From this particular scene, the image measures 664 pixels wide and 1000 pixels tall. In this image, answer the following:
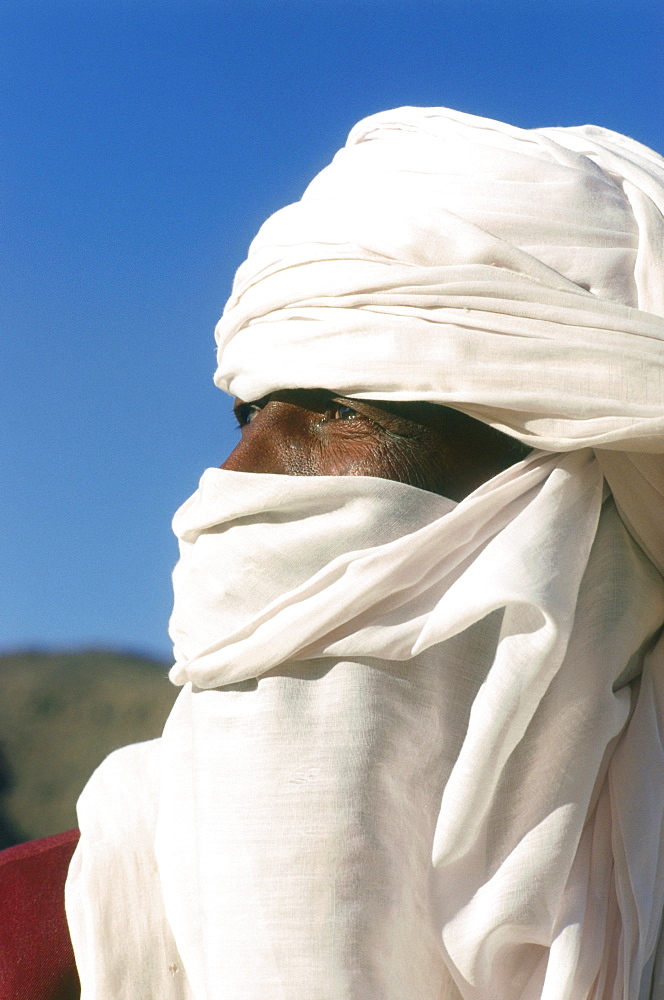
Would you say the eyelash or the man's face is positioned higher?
the eyelash

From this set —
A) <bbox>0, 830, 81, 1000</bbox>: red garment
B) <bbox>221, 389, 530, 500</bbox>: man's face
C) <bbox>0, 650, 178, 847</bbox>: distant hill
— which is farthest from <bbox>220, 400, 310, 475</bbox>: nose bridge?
<bbox>0, 650, 178, 847</bbox>: distant hill

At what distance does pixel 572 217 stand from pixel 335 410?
0.51 meters

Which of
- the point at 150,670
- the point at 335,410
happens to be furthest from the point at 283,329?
the point at 150,670

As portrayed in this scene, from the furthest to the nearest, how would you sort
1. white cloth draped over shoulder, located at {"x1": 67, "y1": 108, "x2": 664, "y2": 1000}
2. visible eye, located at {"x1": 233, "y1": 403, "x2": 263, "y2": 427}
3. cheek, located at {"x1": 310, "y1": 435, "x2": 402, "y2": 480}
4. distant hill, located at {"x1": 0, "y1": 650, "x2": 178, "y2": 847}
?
1. distant hill, located at {"x1": 0, "y1": 650, "x2": 178, "y2": 847}
2. visible eye, located at {"x1": 233, "y1": 403, "x2": 263, "y2": 427}
3. cheek, located at {"x1": 310, "y1": 435, "x2": 402, "y2": 480}
4. white cloth draped over shoulder, located at {"x1": 67, "y1": 108, "x2": 664, "y2": 1000}

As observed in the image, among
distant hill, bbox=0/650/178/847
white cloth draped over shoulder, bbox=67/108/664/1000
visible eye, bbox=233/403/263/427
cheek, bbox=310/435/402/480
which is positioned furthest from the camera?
distant hill, bbox=0/650/178/847

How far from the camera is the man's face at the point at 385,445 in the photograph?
191cm

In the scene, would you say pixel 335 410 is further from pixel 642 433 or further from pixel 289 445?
pixel 642 433

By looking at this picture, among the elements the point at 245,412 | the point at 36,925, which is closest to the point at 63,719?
the point at 36,925

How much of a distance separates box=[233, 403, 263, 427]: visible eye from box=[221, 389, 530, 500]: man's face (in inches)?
4.2

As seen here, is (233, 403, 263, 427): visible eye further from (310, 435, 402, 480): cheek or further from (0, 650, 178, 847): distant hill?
(0, 650, 178, 847): distant hill

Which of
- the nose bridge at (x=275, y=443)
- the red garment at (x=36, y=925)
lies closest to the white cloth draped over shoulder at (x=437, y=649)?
the nose bridge at (x=275, y=443)

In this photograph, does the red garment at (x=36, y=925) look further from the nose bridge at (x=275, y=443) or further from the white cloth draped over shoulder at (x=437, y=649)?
the nose bridge at (x=275, y=443)

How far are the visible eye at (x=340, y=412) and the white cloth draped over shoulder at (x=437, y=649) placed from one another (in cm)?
7

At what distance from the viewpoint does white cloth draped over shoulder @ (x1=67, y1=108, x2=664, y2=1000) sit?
1725 millimetres
